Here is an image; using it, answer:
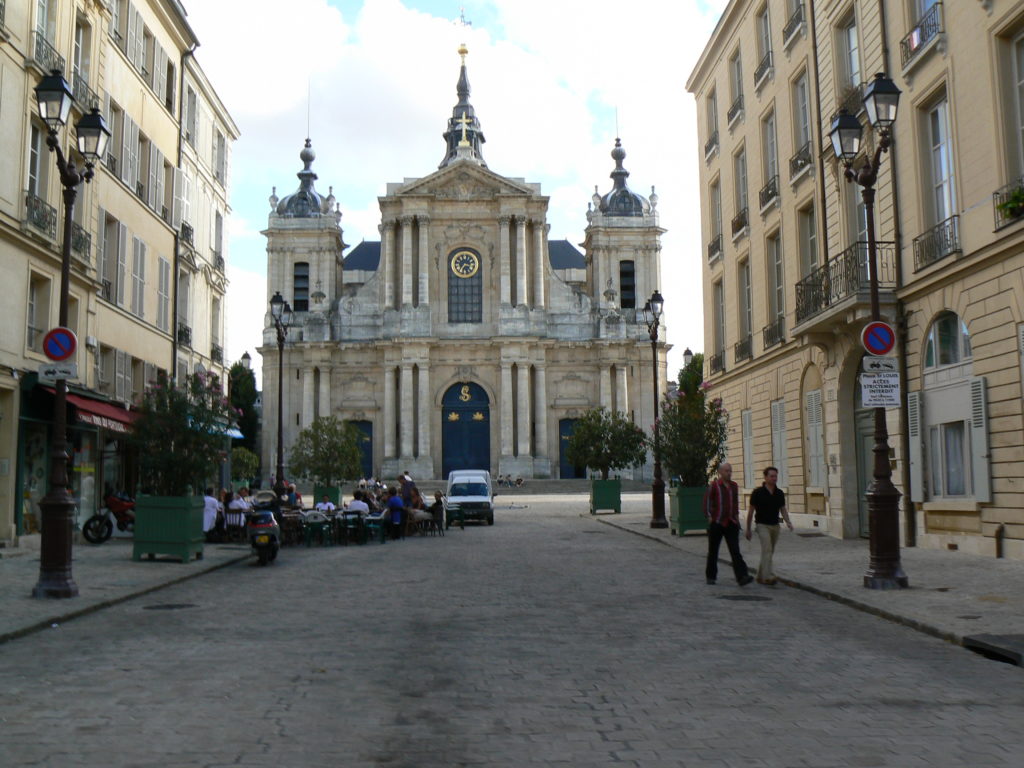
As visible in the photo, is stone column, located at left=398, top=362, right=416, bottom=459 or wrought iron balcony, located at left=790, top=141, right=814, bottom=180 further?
stone column, located at left=398, top=362, right=416, bottom=459

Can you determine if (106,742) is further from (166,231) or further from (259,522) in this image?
(166,231)

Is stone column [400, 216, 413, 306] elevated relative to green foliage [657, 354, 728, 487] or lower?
elevated

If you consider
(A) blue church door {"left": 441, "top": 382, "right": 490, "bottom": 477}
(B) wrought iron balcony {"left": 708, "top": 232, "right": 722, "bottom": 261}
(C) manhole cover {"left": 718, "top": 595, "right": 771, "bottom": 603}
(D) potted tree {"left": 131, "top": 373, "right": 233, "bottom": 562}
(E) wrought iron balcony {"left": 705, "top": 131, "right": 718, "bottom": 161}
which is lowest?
(C) manhole cover {"left": 718, "top": 595, "right": 771, "bottom": 603}

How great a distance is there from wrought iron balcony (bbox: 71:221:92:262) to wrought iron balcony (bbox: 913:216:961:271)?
1518 cm

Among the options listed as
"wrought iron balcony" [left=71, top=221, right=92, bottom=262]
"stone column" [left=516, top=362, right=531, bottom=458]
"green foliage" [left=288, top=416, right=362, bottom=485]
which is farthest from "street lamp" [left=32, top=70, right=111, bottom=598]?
"stone column" [left=516, top=362, right=531, bottom=458]

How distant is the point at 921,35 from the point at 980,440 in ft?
21.9

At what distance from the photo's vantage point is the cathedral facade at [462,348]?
2357 inches

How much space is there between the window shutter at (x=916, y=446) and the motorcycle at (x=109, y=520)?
1400 centimetres

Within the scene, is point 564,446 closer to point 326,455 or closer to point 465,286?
point 465,286

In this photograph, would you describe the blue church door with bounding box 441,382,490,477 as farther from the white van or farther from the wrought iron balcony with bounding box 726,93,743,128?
the wrought iron balcony with bounding box 726,93,743,128

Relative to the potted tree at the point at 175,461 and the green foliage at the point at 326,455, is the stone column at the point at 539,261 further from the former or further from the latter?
the potted tree at the point at 175,461

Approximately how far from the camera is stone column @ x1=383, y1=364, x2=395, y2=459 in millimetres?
59562

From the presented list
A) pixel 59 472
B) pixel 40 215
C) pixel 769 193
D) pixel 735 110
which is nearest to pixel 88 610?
pixel 59 472

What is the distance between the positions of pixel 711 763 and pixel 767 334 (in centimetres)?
1966
